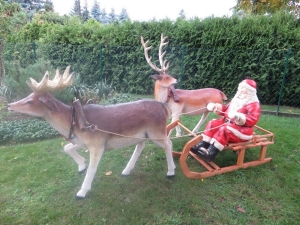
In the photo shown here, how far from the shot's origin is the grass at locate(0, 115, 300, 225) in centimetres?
293

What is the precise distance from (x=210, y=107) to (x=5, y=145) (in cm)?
459

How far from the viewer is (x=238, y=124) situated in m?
3.54

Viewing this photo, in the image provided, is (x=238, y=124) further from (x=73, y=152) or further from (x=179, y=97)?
(x=73, y=152)

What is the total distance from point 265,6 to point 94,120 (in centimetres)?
1291

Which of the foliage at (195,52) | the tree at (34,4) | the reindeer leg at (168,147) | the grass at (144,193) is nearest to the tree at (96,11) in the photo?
the tree at (34,4)

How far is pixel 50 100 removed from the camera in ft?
9.06

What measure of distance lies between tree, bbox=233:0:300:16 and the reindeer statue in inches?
419

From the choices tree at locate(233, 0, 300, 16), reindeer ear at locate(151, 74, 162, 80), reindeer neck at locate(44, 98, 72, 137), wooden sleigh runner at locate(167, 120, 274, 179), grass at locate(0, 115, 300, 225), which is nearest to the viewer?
reindeer neck at locate(44, 98, 72, 137)

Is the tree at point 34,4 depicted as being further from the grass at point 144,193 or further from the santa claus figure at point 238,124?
the santa claus figure at point 238,124

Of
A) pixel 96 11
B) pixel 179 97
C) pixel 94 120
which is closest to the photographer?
pixel 94 120

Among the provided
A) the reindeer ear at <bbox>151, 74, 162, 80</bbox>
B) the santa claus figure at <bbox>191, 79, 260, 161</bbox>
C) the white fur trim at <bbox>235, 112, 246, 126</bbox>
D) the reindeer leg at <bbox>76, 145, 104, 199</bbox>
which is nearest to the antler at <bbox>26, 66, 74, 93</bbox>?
the reindeer leg at <bbox>76, 145, 104, 199</bbox>

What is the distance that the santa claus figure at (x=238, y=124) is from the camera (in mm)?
3488

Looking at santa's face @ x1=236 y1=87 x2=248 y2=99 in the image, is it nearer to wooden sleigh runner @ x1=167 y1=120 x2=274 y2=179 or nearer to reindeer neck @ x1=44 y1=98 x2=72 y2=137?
wooden sleigh runner @ x1=167 y1=120 x2=274 y2=179

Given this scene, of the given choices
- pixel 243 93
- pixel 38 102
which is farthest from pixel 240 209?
pixel 38 102
